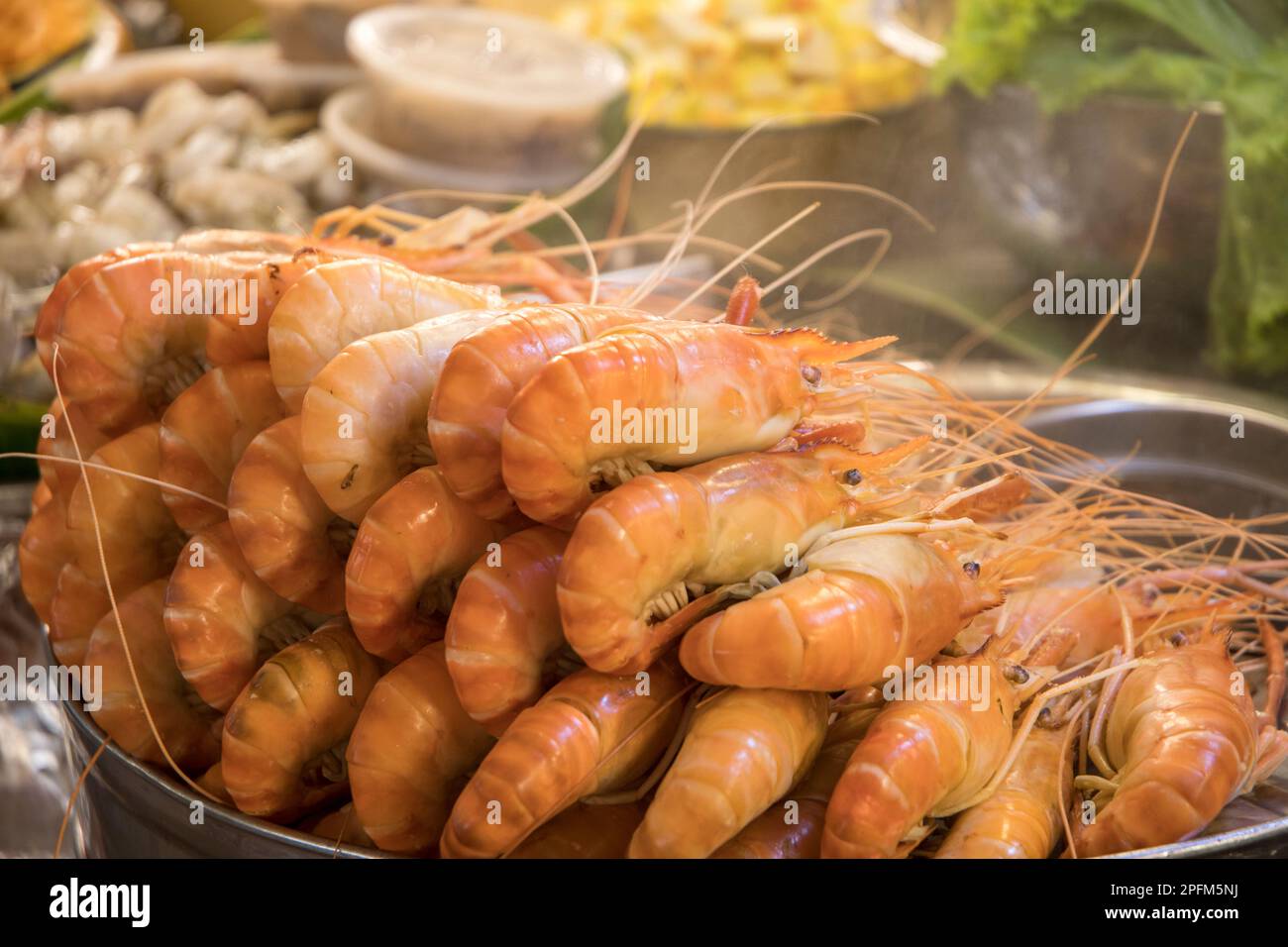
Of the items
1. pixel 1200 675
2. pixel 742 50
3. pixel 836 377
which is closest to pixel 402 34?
pixel 742 50

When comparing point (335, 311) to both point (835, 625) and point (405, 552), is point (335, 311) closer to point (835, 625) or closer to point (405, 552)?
point (405, 552)

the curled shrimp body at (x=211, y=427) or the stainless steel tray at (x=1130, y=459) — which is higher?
the curled shrimp body at (x=211, y=427)

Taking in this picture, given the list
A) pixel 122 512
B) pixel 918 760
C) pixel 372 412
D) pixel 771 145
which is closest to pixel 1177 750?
pixel 918 760

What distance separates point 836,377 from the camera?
1224 millimetres

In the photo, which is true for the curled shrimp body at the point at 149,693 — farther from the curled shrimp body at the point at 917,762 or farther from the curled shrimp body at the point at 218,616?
the curled shrimp body at the point at 917,762

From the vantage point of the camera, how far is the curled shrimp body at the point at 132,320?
1327 mm

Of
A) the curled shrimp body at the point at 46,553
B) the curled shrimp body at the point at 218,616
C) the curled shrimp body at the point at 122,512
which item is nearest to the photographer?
the curled shrimp body at the point at 218,616

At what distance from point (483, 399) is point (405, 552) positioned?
16cm

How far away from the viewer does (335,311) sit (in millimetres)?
1189

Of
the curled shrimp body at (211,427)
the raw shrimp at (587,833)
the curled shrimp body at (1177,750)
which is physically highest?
the curled shrimp body at (211,427)

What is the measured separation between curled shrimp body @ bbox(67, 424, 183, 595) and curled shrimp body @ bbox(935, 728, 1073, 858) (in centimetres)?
91

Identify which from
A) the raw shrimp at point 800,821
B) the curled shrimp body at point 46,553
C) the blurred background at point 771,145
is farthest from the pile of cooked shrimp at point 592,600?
the blurred background at point 771,145

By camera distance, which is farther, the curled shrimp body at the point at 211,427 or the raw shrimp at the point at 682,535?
the curled shrimp body at the point at 211,427

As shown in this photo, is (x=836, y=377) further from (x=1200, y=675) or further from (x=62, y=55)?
(x=62, y=55)
